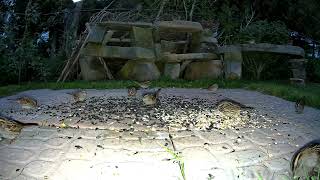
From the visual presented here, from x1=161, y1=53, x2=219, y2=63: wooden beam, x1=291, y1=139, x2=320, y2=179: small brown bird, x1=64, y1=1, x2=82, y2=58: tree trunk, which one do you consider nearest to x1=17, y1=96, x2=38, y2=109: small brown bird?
x1=291, y1=139, x2=320, y2=179: small brown bird

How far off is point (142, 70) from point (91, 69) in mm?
1355

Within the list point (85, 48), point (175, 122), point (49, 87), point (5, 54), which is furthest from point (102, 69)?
point (175, 122)

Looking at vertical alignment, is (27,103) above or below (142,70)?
below

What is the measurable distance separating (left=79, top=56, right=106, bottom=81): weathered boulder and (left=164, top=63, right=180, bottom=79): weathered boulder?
162 cm

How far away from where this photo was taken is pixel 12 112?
5.24 meters

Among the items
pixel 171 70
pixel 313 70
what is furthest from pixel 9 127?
pixel 313 70

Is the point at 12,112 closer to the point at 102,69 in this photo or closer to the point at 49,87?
the point at 49,87

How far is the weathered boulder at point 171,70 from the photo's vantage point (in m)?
9.31

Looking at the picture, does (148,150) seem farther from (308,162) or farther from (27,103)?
(27,103)

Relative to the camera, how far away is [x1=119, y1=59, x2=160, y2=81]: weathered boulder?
8977 mm

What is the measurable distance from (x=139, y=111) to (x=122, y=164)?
6.55 feet

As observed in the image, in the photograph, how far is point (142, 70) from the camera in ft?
29.5

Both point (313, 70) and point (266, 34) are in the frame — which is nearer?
point (266, 34)

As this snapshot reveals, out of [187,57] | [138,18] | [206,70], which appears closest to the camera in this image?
[187,57]
